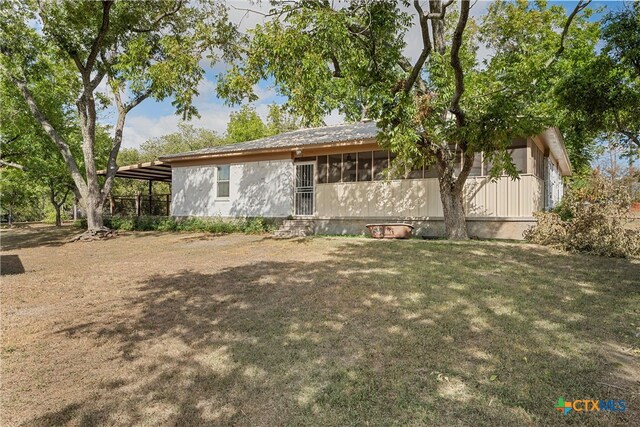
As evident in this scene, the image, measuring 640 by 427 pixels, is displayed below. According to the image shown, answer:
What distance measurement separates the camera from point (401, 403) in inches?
95.2

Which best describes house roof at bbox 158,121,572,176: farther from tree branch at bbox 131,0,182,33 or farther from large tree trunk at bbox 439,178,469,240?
tree branch at bbox 131,0,182,33

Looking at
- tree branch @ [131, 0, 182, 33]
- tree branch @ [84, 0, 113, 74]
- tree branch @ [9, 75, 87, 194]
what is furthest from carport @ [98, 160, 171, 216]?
tree branch @ [131, 0, 182, 33]

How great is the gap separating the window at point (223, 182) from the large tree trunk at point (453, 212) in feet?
30.1

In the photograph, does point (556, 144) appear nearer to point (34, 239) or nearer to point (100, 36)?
point (100, 36)

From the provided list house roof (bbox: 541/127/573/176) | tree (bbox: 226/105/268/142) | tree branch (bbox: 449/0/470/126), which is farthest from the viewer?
tree (bbox: 226/105/268/142)

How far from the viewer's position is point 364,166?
12.3 meters

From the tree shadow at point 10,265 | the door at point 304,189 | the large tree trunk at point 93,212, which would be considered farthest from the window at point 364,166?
the large tree trunk at point 93,212

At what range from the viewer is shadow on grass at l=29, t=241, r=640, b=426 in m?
2.40

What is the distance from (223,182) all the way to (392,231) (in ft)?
27.0

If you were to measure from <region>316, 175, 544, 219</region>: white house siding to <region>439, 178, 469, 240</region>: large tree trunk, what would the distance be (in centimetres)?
105

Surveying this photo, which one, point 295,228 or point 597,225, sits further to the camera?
point 295,228

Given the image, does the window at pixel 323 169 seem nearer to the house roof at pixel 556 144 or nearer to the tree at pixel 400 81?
the tree at pixel 400 81

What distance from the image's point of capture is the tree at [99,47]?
428 inches

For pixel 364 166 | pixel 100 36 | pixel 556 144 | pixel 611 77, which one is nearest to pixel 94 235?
pixel 100 36
